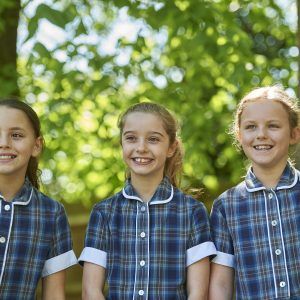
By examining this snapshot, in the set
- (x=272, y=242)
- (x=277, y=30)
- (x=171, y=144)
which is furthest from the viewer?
(x=277, y=30)

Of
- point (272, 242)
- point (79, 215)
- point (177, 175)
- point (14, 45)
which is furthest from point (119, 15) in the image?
point (272, 242)

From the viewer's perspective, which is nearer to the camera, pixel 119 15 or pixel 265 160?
pixel 265 160

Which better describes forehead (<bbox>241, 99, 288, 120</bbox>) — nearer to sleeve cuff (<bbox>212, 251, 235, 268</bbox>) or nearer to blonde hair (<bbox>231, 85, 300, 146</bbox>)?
blonde hair (<bbox>231, 85, 300, 146</bbox>)

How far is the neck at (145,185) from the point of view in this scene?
3.93 m

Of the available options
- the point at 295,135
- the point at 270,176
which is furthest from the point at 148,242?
the point at 295,135

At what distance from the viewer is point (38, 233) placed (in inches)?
Result: 151

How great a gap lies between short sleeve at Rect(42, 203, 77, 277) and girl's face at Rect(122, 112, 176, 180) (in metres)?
0.43

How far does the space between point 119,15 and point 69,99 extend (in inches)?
58.0

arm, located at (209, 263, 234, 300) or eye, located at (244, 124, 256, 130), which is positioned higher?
eye, located at (244, 124, 256, 130)

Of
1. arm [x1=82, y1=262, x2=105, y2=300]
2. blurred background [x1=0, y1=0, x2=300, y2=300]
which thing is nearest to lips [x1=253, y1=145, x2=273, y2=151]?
arm [x1=82, y1=262, x2=105, y2=300]

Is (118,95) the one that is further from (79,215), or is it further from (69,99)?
(79,215)

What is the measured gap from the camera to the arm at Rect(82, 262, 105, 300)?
12.5 ft

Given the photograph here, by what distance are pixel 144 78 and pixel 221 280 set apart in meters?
3.87

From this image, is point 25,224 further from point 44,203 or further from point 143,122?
point 143,122
